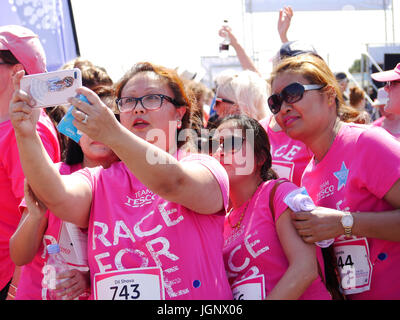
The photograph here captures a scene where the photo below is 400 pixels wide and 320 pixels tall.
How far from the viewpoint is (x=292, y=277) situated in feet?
6.36

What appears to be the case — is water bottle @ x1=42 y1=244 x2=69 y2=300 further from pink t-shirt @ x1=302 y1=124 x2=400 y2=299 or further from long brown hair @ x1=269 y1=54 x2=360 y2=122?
long brown hair @ x1=269 y1=54 x2=360 y2=122

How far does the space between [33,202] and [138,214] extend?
47 centimetres

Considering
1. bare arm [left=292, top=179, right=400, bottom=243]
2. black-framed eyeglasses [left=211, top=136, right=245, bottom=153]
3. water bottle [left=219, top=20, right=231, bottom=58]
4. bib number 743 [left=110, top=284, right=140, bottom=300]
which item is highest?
water bottle [left=219, top=20, right=231, bottom=58]

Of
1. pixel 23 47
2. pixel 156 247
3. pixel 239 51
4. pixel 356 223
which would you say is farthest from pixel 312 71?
pixel 239 51

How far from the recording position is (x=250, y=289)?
196 cm

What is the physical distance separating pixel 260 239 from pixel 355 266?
18.8 inches

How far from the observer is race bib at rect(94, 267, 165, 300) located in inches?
71.6

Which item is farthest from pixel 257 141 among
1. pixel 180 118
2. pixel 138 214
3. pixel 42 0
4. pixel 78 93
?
pixel 42 0

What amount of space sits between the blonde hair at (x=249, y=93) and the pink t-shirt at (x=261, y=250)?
163 centimetres

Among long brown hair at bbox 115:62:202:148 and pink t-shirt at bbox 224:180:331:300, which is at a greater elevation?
long brown hair at bbox 115:62:202:148

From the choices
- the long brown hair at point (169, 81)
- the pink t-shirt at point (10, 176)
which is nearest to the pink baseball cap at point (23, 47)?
the pink t-shirt at point (10, 176)

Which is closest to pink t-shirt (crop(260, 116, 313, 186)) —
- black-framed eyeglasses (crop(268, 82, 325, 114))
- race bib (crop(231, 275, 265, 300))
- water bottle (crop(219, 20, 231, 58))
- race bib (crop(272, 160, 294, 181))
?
race bib (crop(272, 160, 294, 181))

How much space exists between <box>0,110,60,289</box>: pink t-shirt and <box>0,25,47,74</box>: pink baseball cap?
0.31 meters

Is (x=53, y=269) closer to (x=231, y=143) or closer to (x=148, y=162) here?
(x=148, y=162)
